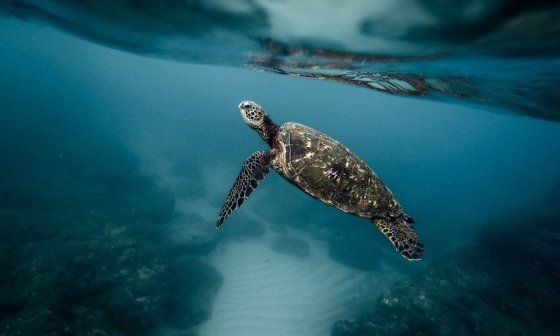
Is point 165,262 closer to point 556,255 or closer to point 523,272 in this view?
point 523,272

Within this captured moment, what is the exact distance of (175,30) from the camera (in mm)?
11617

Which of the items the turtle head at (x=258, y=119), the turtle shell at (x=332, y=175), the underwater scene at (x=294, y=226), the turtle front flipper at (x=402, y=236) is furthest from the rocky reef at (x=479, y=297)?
the turtle head at (x=258, y=119)

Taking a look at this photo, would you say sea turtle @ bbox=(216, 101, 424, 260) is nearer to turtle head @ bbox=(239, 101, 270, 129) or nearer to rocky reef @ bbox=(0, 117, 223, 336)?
turtle head @ bbox=(239, 101, 270, 129)

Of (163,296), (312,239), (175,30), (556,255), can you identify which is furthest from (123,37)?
(556,255)

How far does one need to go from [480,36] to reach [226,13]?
275 inches

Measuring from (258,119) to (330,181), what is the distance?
2161 mm

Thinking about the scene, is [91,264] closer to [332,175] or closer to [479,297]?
[332,175]

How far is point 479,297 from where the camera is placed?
1212 cm

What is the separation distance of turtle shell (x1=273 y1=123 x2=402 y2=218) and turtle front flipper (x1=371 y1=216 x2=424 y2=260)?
30 centimetres

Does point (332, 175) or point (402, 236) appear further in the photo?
point (402, 236)

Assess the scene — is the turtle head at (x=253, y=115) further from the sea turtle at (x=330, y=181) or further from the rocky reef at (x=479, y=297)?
the rocky reef at (x=479, y=297)

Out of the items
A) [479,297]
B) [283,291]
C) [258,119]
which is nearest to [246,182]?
[258,119]

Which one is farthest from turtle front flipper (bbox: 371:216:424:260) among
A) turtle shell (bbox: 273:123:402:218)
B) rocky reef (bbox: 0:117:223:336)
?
rocky reef (bbox: 0:117:223:336)

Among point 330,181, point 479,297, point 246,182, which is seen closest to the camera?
→ point 330,181
